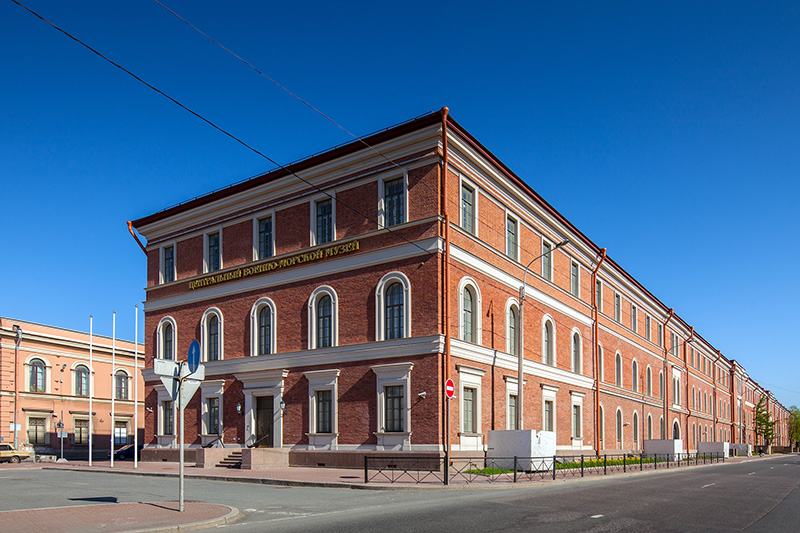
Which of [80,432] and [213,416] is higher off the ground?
[213,416]

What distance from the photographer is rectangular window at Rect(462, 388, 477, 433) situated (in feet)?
86.3

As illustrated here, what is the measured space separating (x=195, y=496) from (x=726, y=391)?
291 feet

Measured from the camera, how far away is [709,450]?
60750 millimetres

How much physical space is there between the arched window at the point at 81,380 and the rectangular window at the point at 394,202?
3867 cm

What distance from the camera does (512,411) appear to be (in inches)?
1179

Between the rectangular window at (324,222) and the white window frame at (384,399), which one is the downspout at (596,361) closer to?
the white window frame at (384,399)

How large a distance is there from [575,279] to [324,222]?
17.0 m

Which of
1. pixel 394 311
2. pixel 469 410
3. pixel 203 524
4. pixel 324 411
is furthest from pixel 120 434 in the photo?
pixel 203 524

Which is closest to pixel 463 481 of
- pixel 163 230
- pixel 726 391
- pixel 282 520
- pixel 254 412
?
pixel 282 520

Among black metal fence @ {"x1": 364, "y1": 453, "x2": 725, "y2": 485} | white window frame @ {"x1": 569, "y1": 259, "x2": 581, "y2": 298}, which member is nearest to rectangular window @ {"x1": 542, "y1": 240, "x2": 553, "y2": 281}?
white window frame @ {"x1": 569, "y1": 259, "x2": 581, "y2": 298}

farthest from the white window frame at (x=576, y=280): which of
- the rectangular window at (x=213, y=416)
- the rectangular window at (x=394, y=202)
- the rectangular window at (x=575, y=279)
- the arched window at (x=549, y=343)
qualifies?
the rectangular window at (x=213, y=416)

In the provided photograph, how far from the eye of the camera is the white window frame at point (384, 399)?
2519 cm

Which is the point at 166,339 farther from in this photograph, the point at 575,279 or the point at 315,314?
the point at 575,279

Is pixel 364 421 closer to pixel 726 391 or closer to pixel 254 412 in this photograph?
pixel 254 412
